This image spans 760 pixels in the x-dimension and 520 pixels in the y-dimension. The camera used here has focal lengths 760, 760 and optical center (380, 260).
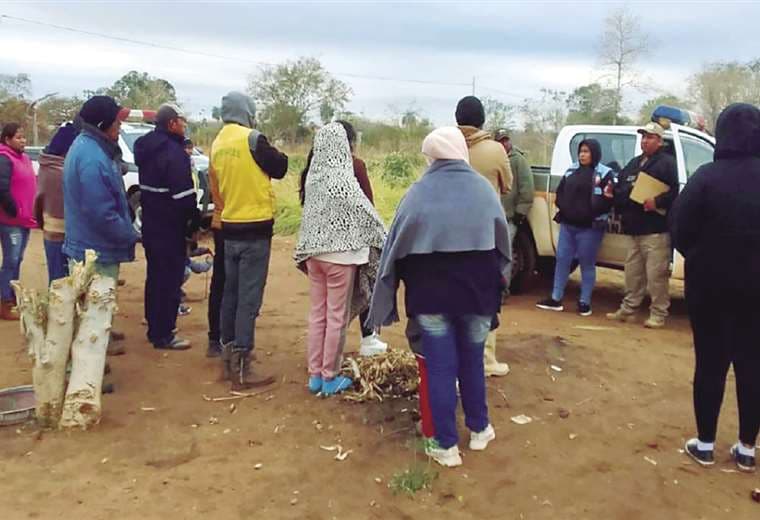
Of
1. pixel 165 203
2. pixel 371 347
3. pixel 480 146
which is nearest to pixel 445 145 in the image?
pixel 480 146

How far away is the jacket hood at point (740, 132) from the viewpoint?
158 inches

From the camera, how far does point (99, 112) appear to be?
17.5ft

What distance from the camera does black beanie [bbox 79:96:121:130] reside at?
210 inches

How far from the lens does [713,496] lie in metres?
3.92

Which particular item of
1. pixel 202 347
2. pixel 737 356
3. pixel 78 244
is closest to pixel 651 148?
pixel 737 356

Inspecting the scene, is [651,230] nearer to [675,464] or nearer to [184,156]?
[675,464]

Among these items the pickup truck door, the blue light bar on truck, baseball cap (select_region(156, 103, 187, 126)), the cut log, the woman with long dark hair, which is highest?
the blue light bar on truck

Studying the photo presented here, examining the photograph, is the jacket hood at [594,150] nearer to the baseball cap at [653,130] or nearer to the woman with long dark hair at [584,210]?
the woman with long dark hair at [584,210]

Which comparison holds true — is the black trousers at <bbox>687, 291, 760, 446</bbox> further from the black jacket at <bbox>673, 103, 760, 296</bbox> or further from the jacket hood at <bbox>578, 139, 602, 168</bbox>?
the jacket hood at <bbox>578, 139, 602, 168</bbox>

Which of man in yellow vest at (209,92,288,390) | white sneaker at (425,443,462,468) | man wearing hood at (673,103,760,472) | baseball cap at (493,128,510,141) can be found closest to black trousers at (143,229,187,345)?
man in yellow vest at (209,92,288,390)

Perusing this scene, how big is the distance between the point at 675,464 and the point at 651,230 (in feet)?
11.0

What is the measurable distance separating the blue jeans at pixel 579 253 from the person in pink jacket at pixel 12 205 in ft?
16.8

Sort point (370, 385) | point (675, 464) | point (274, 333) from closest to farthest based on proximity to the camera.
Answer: point (675, 464), point (370, 385), point (274, 333)

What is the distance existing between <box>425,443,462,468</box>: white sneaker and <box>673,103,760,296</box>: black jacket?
1601mm
